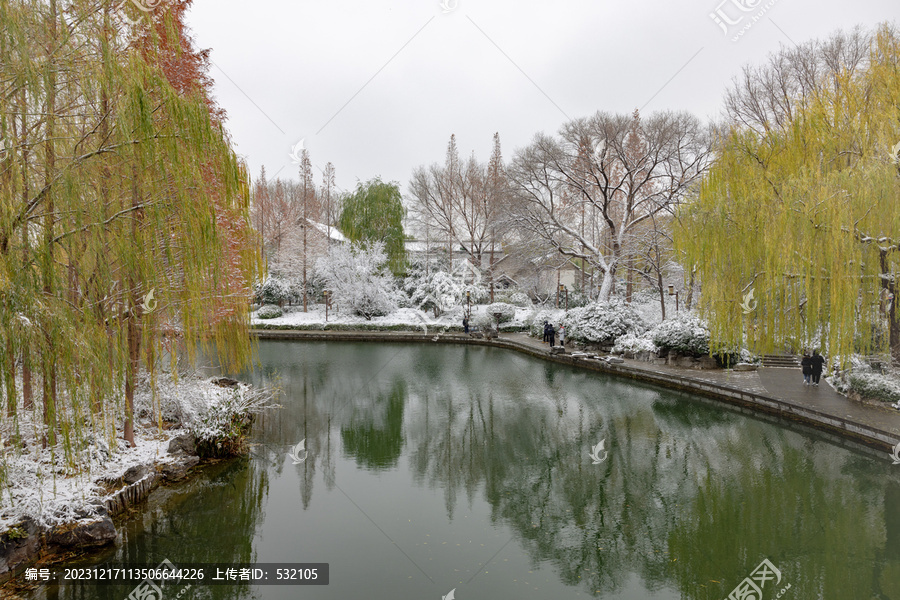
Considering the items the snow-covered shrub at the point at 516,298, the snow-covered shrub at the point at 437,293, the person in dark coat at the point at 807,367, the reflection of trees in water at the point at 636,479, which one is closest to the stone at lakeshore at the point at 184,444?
the reflection of trees in water at the point at 636,479

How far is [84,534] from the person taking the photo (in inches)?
225

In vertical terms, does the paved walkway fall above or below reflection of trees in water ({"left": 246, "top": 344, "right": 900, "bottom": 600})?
above

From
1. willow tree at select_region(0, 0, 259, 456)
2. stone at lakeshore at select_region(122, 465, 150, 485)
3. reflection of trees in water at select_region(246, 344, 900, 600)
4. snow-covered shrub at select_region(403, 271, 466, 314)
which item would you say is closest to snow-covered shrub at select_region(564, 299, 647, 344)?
reflection of trees in water at select_region(246, 344, 900, 600)

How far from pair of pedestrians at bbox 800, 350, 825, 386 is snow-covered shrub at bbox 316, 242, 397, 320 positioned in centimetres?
2185

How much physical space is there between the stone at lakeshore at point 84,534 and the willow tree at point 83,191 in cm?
114

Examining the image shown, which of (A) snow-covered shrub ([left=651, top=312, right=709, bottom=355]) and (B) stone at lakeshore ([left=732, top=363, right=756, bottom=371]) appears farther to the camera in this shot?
(A) snow-covered shrub ([left=651, top=312, right=709, bottom=355])

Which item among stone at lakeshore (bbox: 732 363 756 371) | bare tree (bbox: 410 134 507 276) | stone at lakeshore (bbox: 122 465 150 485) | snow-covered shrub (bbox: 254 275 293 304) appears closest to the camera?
stone at lakeshore (bbox: 122 465 150 485)

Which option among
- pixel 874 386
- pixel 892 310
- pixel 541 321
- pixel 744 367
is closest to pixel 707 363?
pixel 744 367

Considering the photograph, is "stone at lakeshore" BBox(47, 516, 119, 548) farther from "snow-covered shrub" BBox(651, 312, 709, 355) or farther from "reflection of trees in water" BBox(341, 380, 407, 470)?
"snow-covered shrub" BBox(651, 312, 709, 355)

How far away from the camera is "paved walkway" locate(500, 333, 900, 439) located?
973cm

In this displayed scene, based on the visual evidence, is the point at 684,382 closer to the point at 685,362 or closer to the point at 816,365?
the point at 685,362

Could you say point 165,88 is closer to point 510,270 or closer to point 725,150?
point 725,150

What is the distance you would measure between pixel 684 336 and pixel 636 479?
9.61 metres

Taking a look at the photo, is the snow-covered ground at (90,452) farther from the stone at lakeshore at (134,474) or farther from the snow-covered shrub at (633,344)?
the snow-covered shrub at (633,344)
